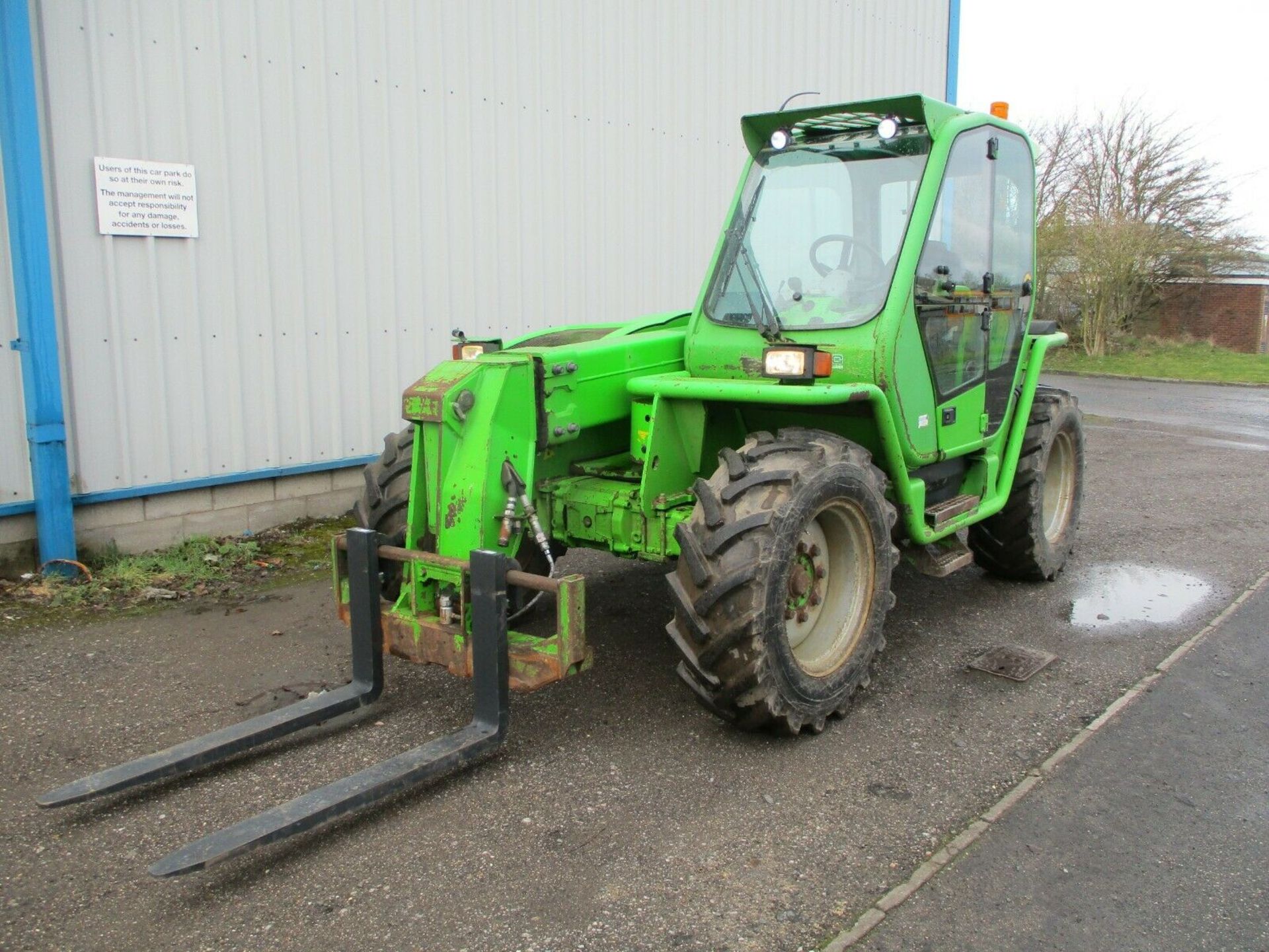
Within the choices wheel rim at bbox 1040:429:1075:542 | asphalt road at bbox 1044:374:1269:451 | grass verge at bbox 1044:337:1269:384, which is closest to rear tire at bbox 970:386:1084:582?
wheel rim at bbox 1040:429:1075:542

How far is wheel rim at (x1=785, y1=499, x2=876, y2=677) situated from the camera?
13.9ft

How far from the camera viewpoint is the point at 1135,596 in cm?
613

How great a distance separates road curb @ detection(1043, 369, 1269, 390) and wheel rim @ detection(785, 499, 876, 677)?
1878 cm

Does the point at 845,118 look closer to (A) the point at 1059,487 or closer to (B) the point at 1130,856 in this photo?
(A) the point at 1059,487

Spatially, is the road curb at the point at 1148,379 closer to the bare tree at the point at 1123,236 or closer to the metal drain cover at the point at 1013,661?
the bare tree at the point at 1123,236

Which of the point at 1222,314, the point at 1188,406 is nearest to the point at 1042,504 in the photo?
the point at 1188,406

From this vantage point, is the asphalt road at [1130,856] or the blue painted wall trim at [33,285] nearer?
the asphalt road at [1130,856]

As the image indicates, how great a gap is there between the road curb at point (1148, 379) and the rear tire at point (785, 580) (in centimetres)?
1880

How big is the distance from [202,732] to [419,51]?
5303mm

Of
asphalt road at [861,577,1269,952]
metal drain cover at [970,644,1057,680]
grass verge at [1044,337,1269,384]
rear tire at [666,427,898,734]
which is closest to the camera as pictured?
asphalt road at [861,577,1269,952]

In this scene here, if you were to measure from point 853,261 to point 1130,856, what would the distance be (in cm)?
265

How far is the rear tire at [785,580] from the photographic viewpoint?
374 cm

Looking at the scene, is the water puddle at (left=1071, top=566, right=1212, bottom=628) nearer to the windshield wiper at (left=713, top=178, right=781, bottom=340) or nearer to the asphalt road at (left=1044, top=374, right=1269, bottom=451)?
the windshield wiper at (left=713, top=178, right=781, bottom=340)

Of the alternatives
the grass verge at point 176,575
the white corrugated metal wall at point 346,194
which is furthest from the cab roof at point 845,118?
the grass verge at point 176,575
